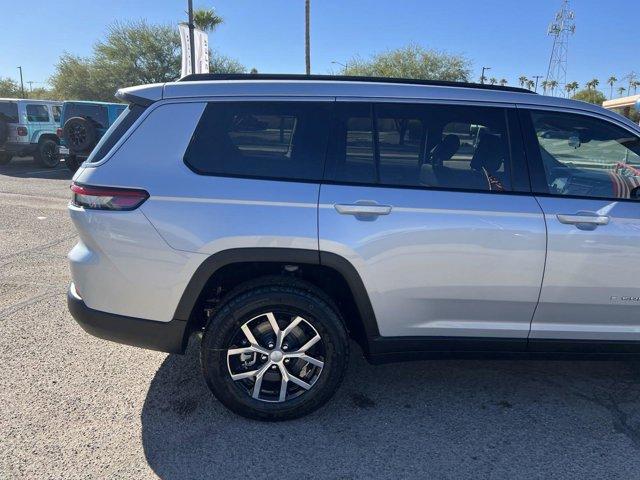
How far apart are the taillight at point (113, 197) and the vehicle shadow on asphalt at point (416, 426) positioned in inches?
48.5

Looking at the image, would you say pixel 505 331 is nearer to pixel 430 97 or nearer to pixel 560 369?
pixel 560 369

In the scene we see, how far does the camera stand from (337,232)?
2.59 m

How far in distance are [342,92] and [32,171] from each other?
15154mm

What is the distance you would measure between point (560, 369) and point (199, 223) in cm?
270

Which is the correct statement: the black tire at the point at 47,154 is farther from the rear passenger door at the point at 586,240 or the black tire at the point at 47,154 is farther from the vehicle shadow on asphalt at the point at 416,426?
the rear passenger door at the point at 586,240

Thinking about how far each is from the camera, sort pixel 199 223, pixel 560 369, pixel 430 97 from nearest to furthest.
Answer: pixel 199 223, pixel 430 97, pixel 560 369

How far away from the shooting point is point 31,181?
502 inches

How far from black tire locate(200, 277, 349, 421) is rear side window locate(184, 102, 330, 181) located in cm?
64

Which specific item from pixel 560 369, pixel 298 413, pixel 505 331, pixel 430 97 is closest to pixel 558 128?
pixel 430 97

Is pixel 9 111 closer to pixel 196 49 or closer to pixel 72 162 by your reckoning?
pixel 72 162

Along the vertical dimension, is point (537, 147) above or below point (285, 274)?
above

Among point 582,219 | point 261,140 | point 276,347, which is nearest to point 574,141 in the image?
point 582,219

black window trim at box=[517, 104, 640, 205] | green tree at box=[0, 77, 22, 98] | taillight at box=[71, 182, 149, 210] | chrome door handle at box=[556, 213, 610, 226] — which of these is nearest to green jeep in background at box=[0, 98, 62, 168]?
taillight at box=[71, 182, 149, 210]

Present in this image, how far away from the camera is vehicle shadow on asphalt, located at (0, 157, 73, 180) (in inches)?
546
